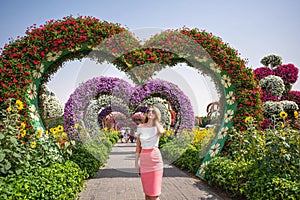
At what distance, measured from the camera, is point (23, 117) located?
5285 millimetres

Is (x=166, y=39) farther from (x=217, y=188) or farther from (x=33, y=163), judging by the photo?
(x=33, y=163)

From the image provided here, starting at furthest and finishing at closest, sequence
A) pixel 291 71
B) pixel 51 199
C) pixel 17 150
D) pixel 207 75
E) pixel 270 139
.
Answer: pixel 291 71 < pixel 207 75 < pixel 270 139 < pixel 17 150 < pixel 51 199

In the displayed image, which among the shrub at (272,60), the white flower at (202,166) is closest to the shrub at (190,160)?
the white flower at (202,166)

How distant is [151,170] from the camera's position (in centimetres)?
359

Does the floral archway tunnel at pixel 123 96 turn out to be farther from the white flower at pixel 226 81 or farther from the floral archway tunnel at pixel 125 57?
the white flower at pixel 226 81

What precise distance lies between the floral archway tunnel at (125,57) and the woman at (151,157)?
8.13 ft

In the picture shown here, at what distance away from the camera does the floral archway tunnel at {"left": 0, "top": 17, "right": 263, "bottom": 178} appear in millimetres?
5469

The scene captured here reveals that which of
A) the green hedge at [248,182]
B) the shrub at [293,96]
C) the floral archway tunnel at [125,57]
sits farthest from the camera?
the shrub at [293,96]

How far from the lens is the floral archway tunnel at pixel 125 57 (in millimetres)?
5469

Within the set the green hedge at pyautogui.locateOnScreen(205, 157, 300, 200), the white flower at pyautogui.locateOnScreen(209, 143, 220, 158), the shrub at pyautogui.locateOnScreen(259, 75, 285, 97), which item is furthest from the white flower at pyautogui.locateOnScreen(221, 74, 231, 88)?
the shrub at pyautogui.locateOnScreen(259, 75, 285, 97)

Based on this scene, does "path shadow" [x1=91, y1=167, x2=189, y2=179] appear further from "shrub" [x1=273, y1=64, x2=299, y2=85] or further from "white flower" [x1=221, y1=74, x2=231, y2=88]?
"shrub" [x1=273, y1=64, x2=299, y2=85]

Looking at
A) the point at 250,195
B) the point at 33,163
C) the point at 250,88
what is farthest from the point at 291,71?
the point at 33,163

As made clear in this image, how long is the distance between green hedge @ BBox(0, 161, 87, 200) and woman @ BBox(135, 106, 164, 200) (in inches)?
43.1

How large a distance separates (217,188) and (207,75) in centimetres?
243
